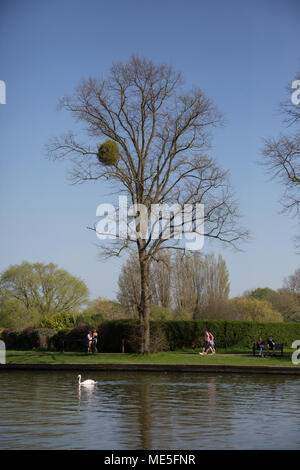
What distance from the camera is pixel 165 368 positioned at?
25828 mm

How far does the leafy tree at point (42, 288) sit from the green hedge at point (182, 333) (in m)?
22.2

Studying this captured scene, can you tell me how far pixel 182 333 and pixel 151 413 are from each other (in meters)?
22.5

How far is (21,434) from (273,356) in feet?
69.9

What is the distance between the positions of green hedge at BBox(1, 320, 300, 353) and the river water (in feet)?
42.4

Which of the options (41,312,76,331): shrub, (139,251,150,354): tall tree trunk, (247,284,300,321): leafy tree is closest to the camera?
(139,251,150,354): tall tree trunk

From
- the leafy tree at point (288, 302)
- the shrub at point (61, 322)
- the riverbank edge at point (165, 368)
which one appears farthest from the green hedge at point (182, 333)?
the leafy tree at point (288, 302)

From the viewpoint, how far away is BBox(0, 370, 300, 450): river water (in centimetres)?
1082

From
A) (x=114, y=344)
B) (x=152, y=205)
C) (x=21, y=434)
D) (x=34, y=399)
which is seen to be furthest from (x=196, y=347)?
(x=21, y=434)

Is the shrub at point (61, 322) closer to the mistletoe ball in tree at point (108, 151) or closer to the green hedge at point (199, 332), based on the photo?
the green hedge at point (199, 332)

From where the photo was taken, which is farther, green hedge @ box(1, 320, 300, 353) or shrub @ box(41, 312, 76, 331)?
shrub @ box(41, 312, 76, 331)

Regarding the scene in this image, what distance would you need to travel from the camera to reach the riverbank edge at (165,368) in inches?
982

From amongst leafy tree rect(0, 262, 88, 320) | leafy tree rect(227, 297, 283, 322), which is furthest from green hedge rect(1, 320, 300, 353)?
leafy tree rect(0, 262, 88, 320)

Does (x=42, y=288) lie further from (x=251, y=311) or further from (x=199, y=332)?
(x=199, y=332)

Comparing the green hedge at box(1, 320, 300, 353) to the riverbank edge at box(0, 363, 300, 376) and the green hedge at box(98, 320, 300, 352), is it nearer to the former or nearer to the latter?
the green hedge at box(98, 320, 300, 352)
